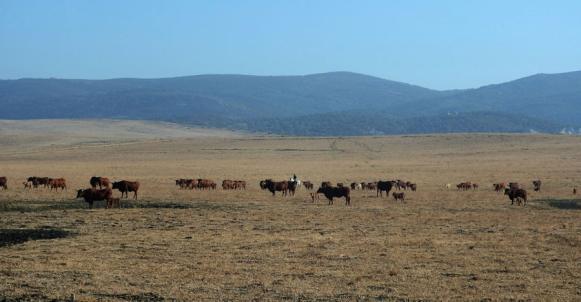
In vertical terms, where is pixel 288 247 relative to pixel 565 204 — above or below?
below

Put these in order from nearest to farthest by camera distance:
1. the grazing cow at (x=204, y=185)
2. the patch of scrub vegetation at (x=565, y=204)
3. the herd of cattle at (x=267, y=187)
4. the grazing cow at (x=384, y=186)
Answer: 1. the herd of cattle at (x=267, y=187)
2. the patch of scrub vegetation at (x=565, y=204)
3. the grazing cow at (x=384, y=186)
4. the grazing cow at (x=204, y=185)

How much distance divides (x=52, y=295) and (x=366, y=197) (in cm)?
2457

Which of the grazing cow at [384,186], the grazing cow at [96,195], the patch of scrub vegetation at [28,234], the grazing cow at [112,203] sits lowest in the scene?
the patch of scrub vegetation at [28,234]

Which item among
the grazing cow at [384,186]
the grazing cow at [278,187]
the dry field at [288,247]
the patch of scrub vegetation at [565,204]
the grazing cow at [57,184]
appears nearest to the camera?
the dry field at [288,247]

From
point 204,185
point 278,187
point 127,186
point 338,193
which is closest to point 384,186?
point 278,187

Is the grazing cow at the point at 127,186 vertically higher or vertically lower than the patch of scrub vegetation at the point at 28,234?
higher

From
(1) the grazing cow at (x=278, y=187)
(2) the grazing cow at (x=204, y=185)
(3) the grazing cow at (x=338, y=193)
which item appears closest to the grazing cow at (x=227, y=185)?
(2) the grazing cow at (x=204, y=185)

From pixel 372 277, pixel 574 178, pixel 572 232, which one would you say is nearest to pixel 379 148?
pixel 574 178

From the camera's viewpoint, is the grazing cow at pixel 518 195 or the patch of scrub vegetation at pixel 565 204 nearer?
the patch of scrub vegetation at pixel 565 204

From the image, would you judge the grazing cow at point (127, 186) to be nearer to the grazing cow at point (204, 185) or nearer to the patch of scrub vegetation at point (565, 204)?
the grazing cow at point (204, 185)

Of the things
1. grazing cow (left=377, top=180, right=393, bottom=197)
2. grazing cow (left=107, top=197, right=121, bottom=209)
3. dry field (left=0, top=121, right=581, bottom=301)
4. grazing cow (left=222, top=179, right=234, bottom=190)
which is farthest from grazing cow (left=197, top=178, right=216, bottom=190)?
grazing cow (left=107, top=197, right=121, bottom=209)

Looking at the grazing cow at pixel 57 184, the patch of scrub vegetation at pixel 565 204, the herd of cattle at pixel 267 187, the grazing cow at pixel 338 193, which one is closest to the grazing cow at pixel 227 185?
the herd of cattle at pixel 267 187

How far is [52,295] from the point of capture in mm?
13617

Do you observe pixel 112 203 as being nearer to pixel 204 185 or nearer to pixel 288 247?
pixel 204 185
